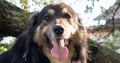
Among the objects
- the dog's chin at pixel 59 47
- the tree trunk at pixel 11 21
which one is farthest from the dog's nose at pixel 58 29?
the tree trunk at pixel 11 21

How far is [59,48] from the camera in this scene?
6000 millimetres

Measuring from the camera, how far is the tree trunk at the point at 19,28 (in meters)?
6.59

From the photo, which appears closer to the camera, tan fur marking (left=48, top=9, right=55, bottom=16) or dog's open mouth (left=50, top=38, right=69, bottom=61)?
dog's open mouth (left=50, top=38, right=69, bottom=61)

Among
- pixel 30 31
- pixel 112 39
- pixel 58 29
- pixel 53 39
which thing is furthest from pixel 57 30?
pixel 112 39

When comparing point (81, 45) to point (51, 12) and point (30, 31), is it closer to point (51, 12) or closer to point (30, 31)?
point (51, 12)

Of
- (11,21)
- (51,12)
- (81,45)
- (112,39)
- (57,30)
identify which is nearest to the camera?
(57,30)

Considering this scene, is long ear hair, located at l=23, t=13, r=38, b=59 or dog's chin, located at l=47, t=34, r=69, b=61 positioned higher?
long ear hair, located at l=23, t=13, r=38, b=59

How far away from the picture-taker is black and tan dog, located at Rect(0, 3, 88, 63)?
5.97 m

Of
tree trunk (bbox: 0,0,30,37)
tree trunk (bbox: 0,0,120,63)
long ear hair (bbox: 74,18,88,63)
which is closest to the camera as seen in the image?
long ear hair (bbox: 74,18,88,63)

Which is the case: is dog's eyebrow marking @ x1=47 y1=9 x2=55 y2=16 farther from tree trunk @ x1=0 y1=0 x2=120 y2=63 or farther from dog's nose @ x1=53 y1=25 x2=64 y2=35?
tree trunk @ x1=0 y1=0 x2=120 y2=63

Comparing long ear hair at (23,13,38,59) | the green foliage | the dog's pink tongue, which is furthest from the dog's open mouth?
the green foliage

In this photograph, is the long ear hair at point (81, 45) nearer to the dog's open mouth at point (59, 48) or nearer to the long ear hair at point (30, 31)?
the dog's open mouth at point (59, 48)

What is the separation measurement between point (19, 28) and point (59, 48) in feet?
3.85

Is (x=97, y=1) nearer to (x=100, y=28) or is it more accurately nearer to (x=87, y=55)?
(x=100, y=28)
